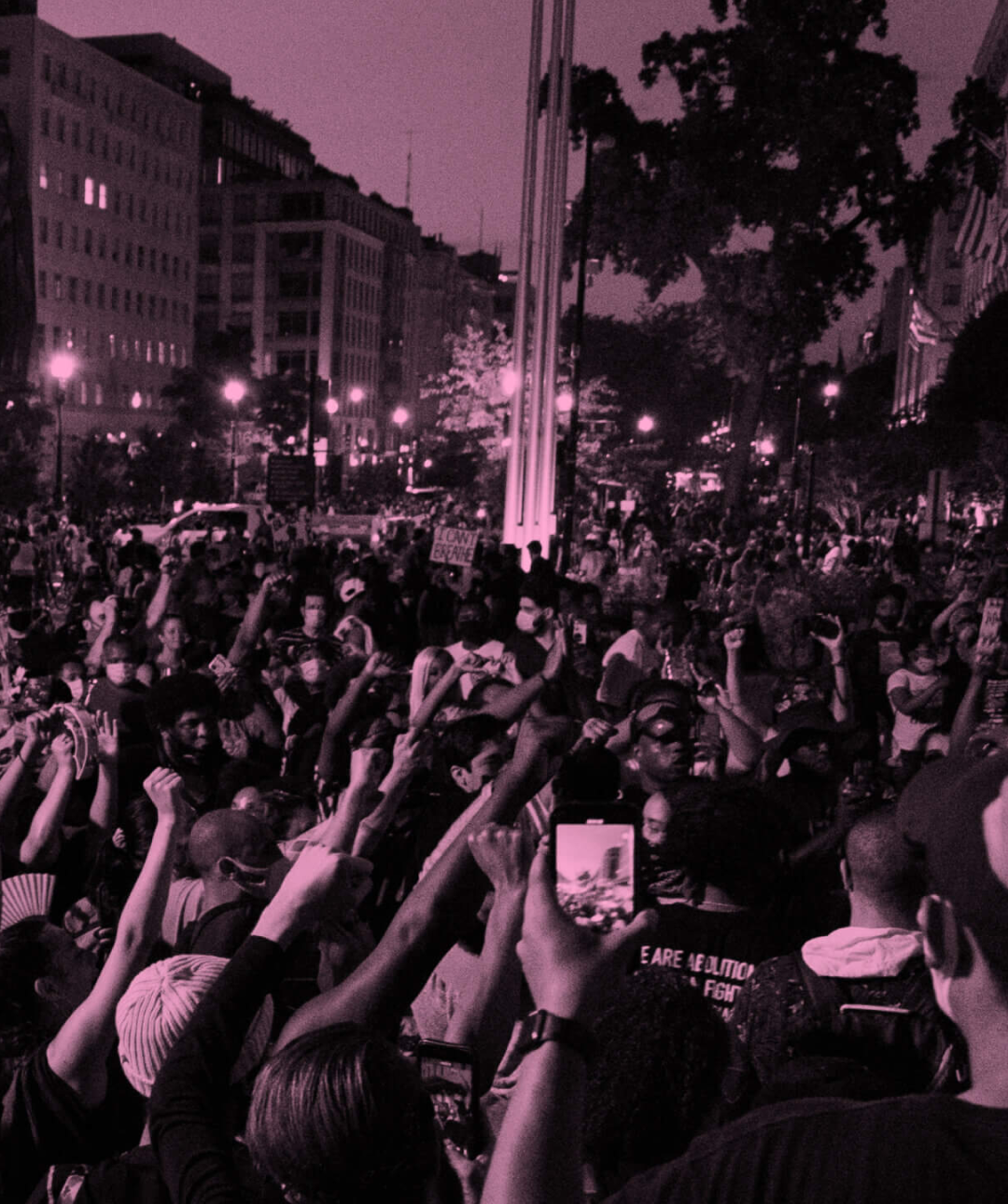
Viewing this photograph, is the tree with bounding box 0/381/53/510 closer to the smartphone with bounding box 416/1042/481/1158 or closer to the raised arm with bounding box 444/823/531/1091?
the raised arm with bounding box 444/823/531/1091

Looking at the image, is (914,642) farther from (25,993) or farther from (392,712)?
(25,993)

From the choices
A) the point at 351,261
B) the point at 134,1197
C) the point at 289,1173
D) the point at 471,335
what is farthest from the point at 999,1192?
the point at 351,261

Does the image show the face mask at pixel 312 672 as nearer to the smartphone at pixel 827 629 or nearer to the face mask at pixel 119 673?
the face mask at pixel 119 673

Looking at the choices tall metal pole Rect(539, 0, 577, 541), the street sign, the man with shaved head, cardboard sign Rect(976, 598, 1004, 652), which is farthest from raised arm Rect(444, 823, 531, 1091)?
the street sign

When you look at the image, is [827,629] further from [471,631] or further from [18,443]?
[18,443]

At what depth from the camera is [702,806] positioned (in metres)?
4.32

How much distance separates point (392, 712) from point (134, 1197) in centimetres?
566

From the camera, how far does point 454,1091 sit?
2596 mm

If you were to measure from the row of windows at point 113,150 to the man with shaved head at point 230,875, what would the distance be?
106918mm

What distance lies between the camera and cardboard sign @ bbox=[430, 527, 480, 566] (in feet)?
55.6

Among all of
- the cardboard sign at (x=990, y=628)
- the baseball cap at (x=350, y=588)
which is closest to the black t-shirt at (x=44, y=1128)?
the cardboard sign at (x=990, y=628)

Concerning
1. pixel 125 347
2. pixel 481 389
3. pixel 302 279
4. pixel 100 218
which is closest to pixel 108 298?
pixel 125 347

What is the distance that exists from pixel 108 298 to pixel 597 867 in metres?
114

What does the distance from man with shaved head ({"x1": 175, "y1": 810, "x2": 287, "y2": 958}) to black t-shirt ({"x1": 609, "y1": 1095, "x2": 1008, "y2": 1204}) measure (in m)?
2.31
